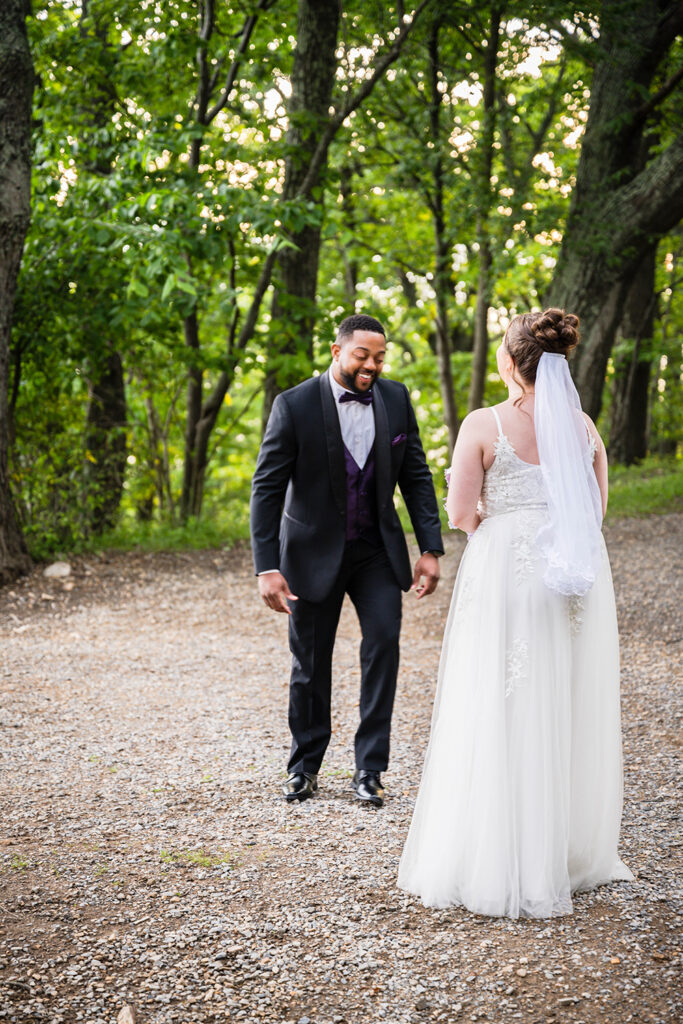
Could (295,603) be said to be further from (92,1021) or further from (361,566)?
(92,1021)

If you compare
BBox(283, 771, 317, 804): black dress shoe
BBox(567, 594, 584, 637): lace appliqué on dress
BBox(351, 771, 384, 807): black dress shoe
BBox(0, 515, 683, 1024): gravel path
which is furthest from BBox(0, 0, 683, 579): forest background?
BBox(567, 594, 584, 637): lace appliqué on dress

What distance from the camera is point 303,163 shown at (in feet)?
36.6

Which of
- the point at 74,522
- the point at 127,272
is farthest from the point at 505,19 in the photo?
the point at 74,522

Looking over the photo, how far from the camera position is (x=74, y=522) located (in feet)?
33.9

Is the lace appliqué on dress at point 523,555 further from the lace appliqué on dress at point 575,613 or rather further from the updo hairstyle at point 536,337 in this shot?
the updo hairstyle at point 536,337

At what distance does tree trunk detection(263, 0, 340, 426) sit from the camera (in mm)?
10766

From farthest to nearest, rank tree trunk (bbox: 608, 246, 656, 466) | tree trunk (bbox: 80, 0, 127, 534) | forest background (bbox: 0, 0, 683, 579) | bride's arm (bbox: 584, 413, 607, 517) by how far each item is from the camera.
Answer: tree trunk (bbox: 608, 246, 656, 466)
tree trunk (bbox: 80, 0, 127, 534)
forest background (bbox: 0, 0, 683, 579)
bride's arm (bbox: 584, 413, 607, 517)

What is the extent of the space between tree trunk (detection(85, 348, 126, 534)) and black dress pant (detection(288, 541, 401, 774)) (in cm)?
658

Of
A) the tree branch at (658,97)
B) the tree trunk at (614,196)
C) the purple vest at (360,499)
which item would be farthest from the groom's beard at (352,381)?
the tree branch at (658,97)

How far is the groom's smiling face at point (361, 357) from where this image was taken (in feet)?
13.6

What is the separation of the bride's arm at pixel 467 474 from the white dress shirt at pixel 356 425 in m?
0.86

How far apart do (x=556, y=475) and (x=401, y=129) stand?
1136 cm

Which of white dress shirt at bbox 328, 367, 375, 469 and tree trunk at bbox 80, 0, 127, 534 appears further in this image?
tree trunk at bbox 80, 0, 127, 534

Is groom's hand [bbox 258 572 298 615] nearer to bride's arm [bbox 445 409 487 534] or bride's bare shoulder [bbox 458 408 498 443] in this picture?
bride's arm [bbox 445 409 487 534]
